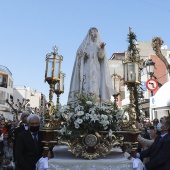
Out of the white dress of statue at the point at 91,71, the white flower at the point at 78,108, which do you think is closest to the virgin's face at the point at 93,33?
the white dress of statue at the point at 91,71

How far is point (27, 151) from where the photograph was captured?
4434mm

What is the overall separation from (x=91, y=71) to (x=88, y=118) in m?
1.96

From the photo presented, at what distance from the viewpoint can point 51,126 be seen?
4473 millimetres

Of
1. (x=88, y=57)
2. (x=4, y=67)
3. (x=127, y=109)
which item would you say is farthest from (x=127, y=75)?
(x=4, y=67)

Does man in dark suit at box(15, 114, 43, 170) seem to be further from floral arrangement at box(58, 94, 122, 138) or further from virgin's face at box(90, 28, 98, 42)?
virgin's face at box(90, 28, 98, 42)

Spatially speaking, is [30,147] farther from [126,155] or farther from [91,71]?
[91,71]

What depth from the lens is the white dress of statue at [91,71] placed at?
19.3 ft

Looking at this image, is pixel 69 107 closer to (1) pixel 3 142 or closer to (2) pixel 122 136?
(2) pixel 122 136

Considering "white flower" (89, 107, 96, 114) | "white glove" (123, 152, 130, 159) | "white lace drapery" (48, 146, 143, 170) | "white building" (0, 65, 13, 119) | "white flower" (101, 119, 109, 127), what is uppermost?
"white building" (0, 65, 13, 119)

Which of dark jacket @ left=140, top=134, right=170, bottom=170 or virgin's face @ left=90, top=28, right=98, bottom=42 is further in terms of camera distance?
virgin's face @ left=90, top=28, right=98, bottom=42

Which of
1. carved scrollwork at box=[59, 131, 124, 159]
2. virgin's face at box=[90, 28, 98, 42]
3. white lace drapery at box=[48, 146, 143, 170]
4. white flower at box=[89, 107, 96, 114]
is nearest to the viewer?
white lace drapery at box=[48, 146, 143, 170]

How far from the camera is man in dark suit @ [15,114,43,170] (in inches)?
169

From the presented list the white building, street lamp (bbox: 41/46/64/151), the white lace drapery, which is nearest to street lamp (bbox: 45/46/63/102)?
street lamp (bbox: 41/46/64/151)

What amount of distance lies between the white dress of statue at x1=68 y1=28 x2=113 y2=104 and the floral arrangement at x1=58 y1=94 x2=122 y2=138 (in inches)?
50.4
